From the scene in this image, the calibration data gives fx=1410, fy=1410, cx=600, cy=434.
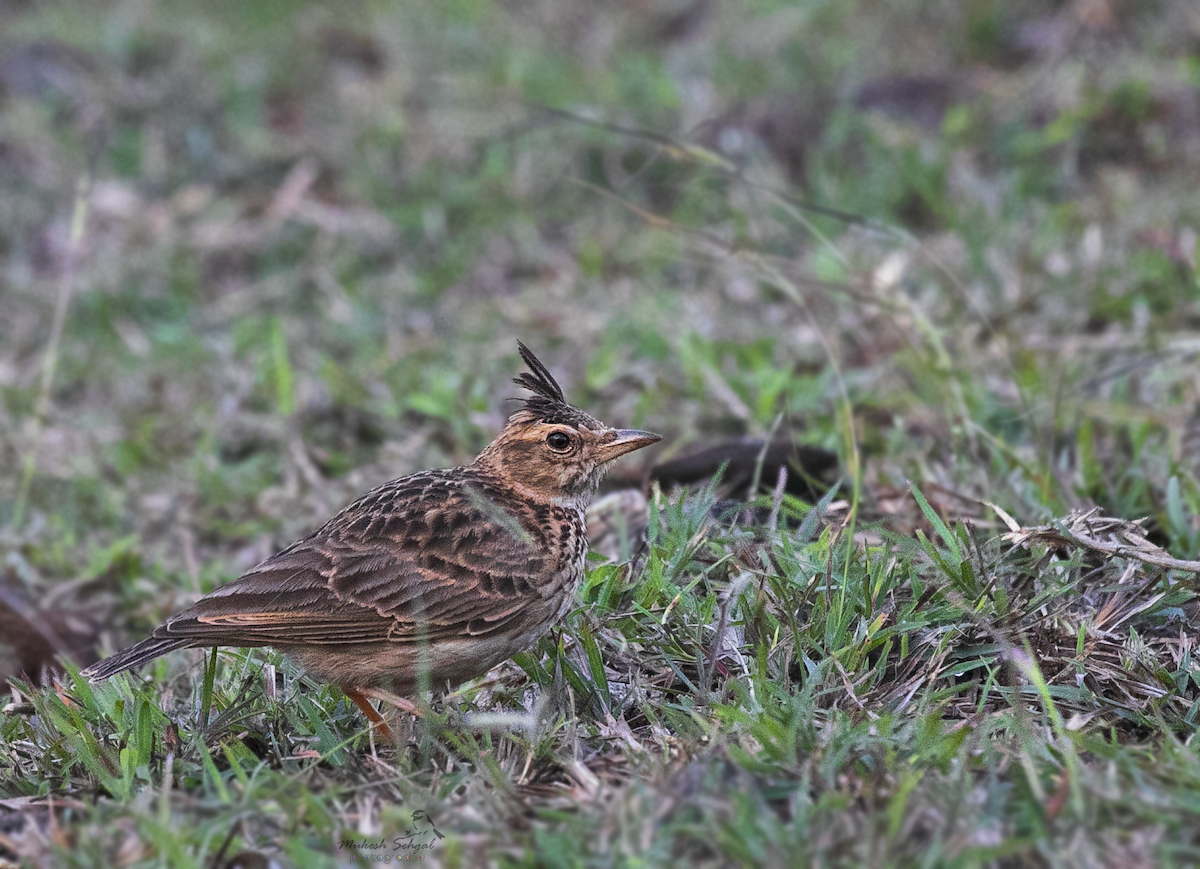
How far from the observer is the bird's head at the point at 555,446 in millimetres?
5242

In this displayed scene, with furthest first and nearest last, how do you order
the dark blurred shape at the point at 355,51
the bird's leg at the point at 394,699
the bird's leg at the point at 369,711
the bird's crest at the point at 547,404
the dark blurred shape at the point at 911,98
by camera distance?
the dark blurred shape at the point at 355,51 < the dark blurred shape at the point at 911,98 < the bird's crest at the point at 547,404 < the bird's leg at the point at 394,699 < the bird's leg at the point at 369,711

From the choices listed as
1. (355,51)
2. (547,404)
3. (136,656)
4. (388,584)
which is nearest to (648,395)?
(547,404)

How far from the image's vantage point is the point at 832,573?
4.74 meters

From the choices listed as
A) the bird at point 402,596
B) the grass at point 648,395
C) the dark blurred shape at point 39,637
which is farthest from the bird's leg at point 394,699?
the dark blurred shape at point 39,637

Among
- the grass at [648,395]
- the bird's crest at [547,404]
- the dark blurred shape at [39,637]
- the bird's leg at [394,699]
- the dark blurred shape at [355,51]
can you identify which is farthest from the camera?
the dark blurred shape at [355,51]

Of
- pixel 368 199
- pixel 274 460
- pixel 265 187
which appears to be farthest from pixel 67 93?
pixel 274 460

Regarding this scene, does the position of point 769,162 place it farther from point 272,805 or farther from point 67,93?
point 272,805

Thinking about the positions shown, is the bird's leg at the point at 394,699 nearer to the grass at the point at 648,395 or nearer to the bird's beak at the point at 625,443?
the grass at the point at 648,395

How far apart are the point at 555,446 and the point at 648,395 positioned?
2.24 m

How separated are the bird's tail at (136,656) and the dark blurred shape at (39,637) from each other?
1.14 meters

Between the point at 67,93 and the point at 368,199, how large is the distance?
3.39m

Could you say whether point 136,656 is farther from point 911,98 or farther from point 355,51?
point 355,51

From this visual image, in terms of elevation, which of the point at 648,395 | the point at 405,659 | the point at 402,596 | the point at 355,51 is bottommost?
the point at 648,395

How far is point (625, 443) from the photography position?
523 centimetres
